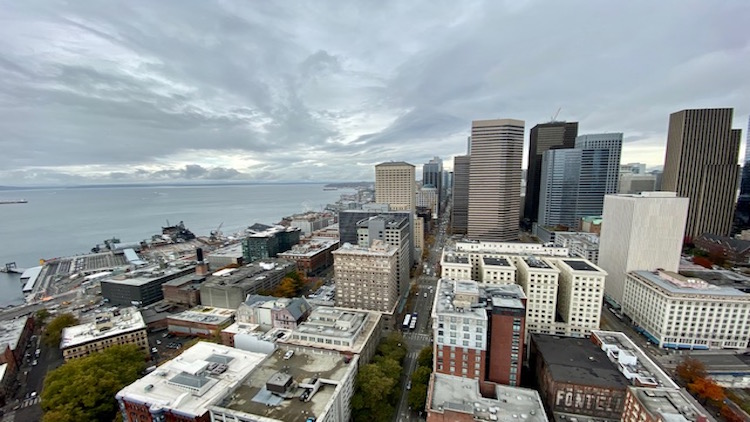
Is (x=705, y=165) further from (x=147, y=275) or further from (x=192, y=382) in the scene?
(x=147, y=275)

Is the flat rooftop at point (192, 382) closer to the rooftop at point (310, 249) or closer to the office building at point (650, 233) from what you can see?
the rooftop at point (310, 249)

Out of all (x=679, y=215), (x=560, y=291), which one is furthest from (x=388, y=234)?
(x=679, y=215)

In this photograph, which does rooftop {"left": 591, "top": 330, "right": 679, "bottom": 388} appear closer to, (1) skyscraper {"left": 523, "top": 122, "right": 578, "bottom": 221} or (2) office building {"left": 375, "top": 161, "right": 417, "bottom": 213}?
(2) office building {"left": 375, "top": 161, "right": 417, "bottom": 213}

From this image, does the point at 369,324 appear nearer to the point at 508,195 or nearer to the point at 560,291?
the point at 560,291

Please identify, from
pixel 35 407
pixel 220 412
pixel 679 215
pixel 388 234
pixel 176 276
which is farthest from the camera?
pixel 176 276

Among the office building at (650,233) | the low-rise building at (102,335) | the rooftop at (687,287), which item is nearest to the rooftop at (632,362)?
the rooftop at (687,287)

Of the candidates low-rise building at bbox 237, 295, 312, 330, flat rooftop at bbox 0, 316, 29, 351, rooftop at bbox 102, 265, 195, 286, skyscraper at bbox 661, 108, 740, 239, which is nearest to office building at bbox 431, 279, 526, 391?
low-rise building at bbox 237, 295, 312, 330

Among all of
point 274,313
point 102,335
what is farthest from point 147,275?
point 274,313
